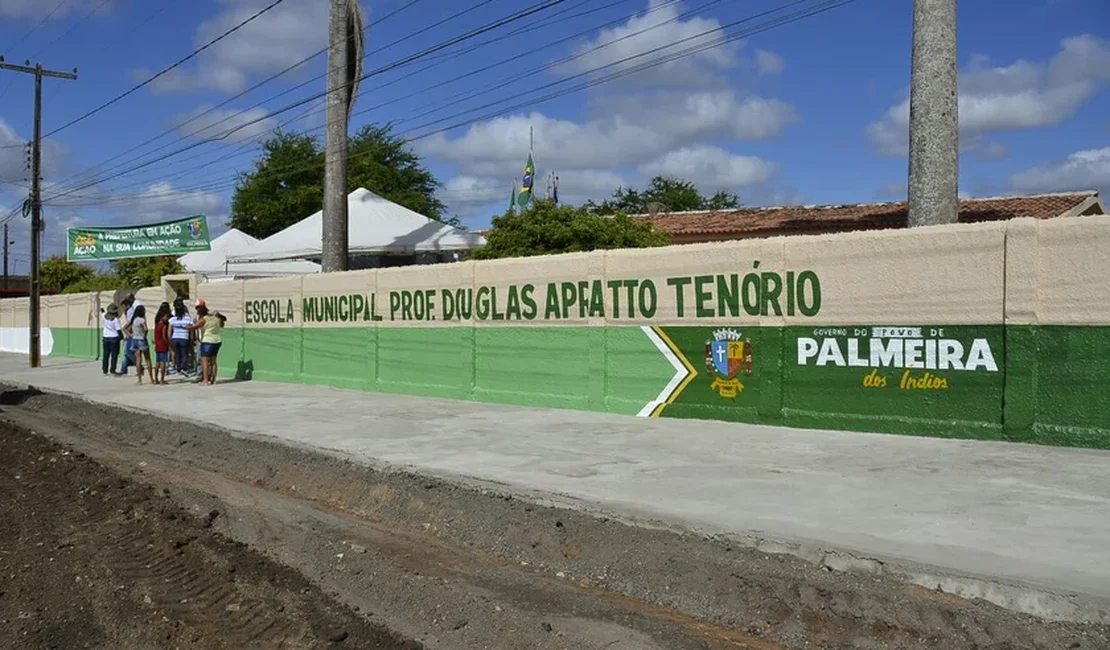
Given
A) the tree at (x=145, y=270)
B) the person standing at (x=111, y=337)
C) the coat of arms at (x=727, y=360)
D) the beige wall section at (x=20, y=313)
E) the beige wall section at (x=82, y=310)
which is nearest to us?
the coat of arms at (x=727, y=360)

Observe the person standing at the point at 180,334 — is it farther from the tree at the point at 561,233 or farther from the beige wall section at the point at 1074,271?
the beige wall section at the point at 1074,271

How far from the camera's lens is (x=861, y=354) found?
34.6 feet

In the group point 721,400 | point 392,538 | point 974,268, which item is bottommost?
point 392,538

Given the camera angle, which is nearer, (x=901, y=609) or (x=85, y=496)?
(x=901, y=609)

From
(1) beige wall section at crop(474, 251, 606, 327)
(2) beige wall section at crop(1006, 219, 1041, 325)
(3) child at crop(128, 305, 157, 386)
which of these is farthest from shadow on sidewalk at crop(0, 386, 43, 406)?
(2) beige wall section at crop(1006, 219, 1041, 325)

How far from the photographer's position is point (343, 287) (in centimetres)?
1866

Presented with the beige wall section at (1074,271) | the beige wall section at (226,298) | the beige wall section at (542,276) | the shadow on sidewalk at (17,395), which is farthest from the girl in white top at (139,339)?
the beige wall section at (1074,271)

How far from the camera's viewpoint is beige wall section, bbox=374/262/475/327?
617 inches

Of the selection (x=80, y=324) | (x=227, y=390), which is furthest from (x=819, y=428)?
(x=80, y=324)

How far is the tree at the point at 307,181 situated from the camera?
57.0m

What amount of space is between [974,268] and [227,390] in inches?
556

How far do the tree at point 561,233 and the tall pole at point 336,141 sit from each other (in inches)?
133

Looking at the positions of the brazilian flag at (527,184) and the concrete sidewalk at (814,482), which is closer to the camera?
the concrete sidewalk at (814,482)

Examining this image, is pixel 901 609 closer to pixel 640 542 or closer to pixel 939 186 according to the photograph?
pixel 640 542
